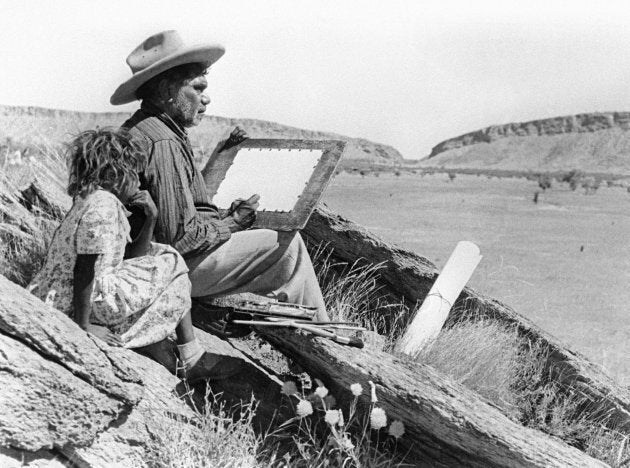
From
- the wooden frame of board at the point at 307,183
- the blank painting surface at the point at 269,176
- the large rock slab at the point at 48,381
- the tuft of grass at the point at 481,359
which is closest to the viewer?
the large rock slab at the point at 48,381

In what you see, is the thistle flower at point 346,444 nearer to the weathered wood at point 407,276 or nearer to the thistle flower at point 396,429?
the thistle flower at point 396,429

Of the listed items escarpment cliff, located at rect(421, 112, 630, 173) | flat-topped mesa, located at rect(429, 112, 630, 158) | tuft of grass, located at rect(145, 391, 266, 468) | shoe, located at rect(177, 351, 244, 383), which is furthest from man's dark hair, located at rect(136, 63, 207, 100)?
flat-topped mesa, located at rect(429, 112, 630, 158)

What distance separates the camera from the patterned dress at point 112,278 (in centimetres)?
371

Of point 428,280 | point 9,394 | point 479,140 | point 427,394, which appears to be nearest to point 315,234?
point 428,280

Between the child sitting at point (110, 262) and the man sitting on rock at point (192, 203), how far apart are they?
237 millimetres

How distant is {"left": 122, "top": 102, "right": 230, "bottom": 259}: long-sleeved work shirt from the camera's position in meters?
4.29

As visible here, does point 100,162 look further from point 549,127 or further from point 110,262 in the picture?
point 549,127

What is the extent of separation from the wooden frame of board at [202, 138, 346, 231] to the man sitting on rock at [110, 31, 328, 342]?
0.35 ft

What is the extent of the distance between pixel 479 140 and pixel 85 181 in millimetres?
136471

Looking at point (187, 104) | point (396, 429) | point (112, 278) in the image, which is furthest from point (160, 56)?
point (396, 429)

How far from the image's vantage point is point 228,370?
436 cm

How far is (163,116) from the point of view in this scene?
4.55 m

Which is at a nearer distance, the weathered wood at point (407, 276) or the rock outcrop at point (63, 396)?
the rock outcrop at point (63, 396)

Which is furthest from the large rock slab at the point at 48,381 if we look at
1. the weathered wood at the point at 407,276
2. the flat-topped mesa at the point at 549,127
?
the flat-topped mesa at the point at 549,127
